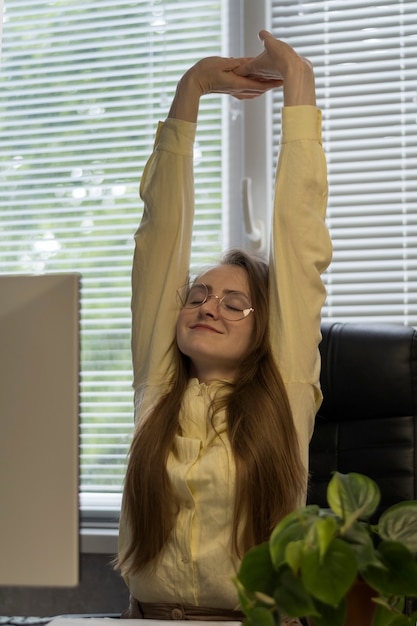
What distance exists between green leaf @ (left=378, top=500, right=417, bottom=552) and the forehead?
3.01 ft

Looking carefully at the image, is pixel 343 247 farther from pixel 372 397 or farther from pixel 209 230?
pixel 372 397

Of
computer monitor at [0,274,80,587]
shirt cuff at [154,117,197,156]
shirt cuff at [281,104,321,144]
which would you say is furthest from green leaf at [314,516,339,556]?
shirt cuff at [154,117,197,156]

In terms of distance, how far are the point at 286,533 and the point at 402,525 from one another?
0.12 metres

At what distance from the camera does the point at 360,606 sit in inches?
31.2

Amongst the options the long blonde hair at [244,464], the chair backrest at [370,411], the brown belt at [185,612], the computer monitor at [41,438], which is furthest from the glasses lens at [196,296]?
the computer monitor at [41,438]

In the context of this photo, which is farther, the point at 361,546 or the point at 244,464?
the point at 244,464

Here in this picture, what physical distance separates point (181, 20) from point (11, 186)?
0.67m

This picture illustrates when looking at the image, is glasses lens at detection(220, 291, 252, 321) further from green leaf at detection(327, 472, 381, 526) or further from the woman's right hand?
green leaf at detection(327, 472, 381, 526)

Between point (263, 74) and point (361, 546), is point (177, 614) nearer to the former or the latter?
point (361, 546)

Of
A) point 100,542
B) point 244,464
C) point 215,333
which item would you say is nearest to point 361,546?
point 244,464

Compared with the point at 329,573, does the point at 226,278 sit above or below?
above

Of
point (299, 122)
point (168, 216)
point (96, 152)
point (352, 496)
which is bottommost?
point (352, 496)

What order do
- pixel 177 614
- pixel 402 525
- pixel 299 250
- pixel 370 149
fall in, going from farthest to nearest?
pixel 370 149 < pixel 299 250 < pixel 177 614 < pixel 402 525

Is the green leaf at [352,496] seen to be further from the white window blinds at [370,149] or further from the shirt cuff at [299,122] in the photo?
the white window blinds at [370,149]
